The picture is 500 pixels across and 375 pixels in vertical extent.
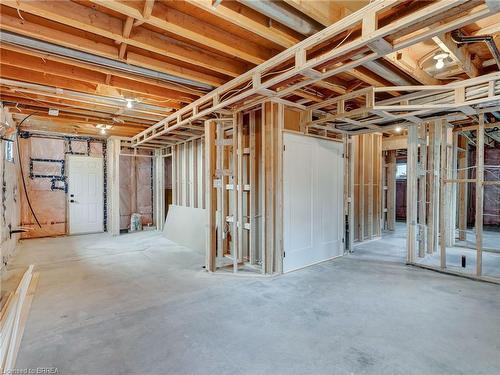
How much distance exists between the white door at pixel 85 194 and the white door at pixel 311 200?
242 inches

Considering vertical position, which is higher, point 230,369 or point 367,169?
point 367,169

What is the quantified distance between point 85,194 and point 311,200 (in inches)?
255

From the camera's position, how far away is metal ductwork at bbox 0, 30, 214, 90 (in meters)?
2.68

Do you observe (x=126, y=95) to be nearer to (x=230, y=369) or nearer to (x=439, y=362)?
(x=230, y=369)

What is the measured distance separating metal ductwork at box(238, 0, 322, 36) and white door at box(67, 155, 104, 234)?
23.4 ft

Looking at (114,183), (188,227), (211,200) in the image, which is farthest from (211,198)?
(114,183)

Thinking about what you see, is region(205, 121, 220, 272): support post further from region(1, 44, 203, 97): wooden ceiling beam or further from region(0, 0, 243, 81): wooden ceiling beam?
region(0, 0, 243, 81): wooden ceiling beam

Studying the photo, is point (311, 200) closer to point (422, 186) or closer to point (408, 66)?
point (422, 186)

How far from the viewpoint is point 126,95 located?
4.52 metres

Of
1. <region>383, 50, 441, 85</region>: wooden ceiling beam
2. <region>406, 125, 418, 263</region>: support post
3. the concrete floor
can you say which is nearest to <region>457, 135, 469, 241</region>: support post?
<region>406, 125, 418, 263</region>: support post

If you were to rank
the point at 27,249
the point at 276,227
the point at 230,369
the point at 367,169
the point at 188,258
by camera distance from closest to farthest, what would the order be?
the point at 230,369
the point at 276,227
the point at 188,258
the point at 27,249
the point at 367,169

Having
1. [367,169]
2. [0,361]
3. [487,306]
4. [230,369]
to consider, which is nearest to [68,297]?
[0,361]

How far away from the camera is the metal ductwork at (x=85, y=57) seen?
105 inches

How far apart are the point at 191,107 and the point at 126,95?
43.0 inches
